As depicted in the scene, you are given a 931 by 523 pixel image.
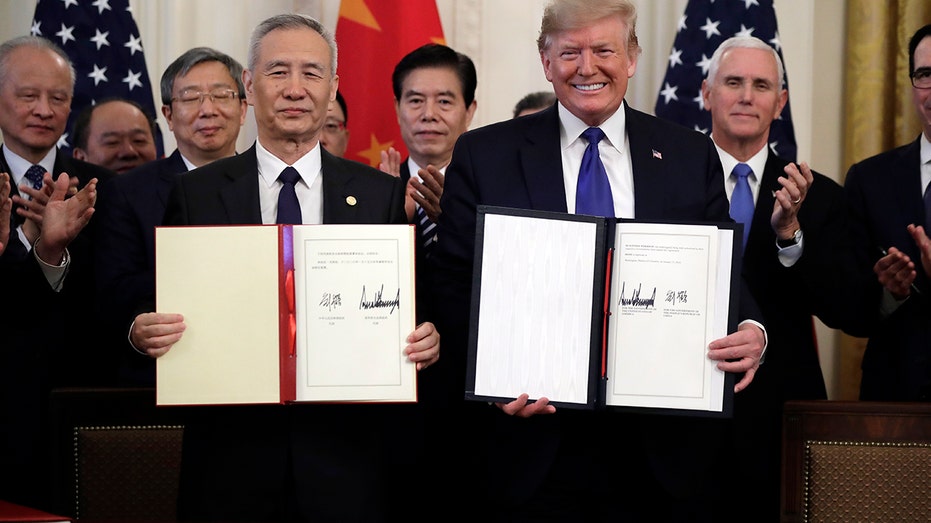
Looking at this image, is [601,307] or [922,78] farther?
[922,78]

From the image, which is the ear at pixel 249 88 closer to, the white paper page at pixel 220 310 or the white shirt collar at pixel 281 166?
the white shirt collar at pixel 281 166

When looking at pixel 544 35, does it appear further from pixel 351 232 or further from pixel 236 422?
pixel 236 422

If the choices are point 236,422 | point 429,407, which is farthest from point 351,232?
point 429,407

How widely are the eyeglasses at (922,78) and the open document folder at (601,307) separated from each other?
184 centimetres

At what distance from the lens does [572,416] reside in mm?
2684

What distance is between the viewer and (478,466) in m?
2.80

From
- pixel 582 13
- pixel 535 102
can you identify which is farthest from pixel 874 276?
pixel 535 102

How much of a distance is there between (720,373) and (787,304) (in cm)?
135

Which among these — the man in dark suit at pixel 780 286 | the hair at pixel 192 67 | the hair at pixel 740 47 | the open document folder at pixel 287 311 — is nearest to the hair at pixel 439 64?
the hair at pixel 192 67

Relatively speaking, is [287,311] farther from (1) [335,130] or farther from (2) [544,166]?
(1) [335,130]

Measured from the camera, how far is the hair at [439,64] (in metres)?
4.23

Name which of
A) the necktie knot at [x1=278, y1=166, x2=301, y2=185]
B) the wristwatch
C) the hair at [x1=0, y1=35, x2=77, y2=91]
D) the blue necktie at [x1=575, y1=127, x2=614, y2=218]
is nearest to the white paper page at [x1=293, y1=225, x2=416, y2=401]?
the necktie knot at [x1=278, y1=166, x2=301, y2=185]

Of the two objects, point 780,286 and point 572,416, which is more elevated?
point 780,286
